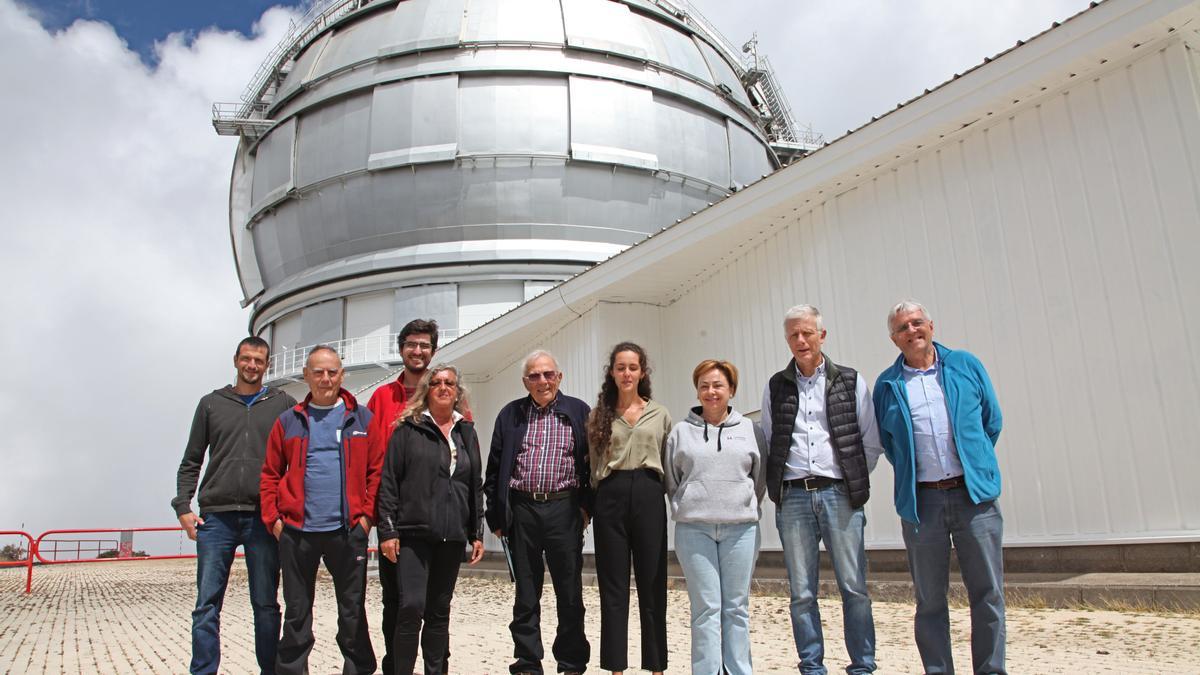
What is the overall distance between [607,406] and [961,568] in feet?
5.19

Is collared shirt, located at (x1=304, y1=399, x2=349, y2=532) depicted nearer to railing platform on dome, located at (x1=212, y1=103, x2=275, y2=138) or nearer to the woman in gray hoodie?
the woman in gray hoodie

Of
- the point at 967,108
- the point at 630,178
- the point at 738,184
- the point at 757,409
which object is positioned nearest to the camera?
the point at 967,108

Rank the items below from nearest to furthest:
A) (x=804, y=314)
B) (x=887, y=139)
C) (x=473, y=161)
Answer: (x=804, y=314), (x=887, y=139), (x=473, y=161)

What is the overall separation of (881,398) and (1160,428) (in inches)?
121

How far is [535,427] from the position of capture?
13.1ft

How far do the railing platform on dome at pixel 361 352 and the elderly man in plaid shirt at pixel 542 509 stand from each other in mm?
13049

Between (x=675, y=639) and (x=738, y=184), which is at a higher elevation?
(x=738, y=184)

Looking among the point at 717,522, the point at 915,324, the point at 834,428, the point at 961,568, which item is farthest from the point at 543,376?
the point at 961,568

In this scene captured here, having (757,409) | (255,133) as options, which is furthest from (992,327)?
(255,133)

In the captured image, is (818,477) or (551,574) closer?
(818,477)

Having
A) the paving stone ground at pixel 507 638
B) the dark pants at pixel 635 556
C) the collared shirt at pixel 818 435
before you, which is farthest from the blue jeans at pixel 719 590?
the paving stone ground at pixel 507 638

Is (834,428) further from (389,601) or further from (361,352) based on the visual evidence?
(361,352)

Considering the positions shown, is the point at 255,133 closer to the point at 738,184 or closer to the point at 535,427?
the point at 738,184

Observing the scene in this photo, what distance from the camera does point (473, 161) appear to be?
17.1 metres
